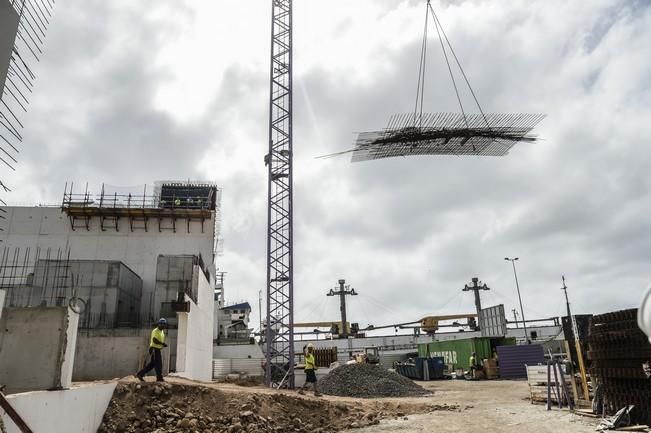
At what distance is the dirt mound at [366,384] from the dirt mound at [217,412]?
730cm

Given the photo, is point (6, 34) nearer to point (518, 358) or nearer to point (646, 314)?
point (646, 314)

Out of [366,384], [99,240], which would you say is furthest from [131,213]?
[366,384]

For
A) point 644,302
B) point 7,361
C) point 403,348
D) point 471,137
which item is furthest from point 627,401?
point 403,348

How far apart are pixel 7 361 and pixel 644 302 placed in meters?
10.3

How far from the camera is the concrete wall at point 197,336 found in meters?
17.9

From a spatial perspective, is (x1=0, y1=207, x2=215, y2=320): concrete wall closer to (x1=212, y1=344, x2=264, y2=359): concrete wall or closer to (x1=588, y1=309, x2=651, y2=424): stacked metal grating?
(x1=212, y1=344, x2=264, y2=359): concrete wall

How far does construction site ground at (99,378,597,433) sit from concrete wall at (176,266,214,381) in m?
5.68

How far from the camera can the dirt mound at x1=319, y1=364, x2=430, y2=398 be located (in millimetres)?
21000

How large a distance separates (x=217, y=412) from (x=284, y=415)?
6.23 ft

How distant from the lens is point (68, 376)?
838cm

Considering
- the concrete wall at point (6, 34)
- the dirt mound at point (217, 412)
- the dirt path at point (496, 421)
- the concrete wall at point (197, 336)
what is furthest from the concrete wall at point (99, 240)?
the concrete wall at point (6, 34)

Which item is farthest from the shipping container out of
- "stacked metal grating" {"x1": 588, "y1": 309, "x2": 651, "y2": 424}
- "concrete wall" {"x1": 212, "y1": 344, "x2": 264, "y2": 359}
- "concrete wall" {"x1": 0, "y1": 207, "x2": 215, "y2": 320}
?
"concrete wall" {"x1": 0, "y1": 207, "x2": 215, "y2": 320}

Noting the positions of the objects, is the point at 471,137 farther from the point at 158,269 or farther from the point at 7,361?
the point at 158,269

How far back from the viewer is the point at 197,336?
20797mm
